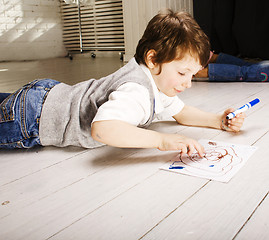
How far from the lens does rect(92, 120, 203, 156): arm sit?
0.82 m

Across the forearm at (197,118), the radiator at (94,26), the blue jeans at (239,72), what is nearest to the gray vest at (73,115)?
the forearm at (197,118)

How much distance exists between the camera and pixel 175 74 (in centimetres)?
91

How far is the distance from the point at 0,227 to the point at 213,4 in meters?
2.60

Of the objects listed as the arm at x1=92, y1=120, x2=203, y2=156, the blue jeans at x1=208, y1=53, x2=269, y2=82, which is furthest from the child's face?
the blue jeans at x1=208, y1=53, x2=269, y2=82

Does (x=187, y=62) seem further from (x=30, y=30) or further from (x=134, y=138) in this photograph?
(x=30, y=30)

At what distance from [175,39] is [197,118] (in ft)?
1.18

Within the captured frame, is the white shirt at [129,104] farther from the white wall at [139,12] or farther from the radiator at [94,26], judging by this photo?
the radiator at [94,26]

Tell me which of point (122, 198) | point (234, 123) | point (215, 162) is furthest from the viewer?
point (234, 123)

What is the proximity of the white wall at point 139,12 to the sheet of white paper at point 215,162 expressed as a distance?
2.26m

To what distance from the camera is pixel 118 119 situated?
2.70ft

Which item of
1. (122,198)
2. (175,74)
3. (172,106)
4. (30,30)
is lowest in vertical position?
(122,198)

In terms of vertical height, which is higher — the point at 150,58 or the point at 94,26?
the point at 94,26

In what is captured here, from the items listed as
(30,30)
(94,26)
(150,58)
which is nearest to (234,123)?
(150,58)

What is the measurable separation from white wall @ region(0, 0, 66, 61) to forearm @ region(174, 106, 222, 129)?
3.92 m
